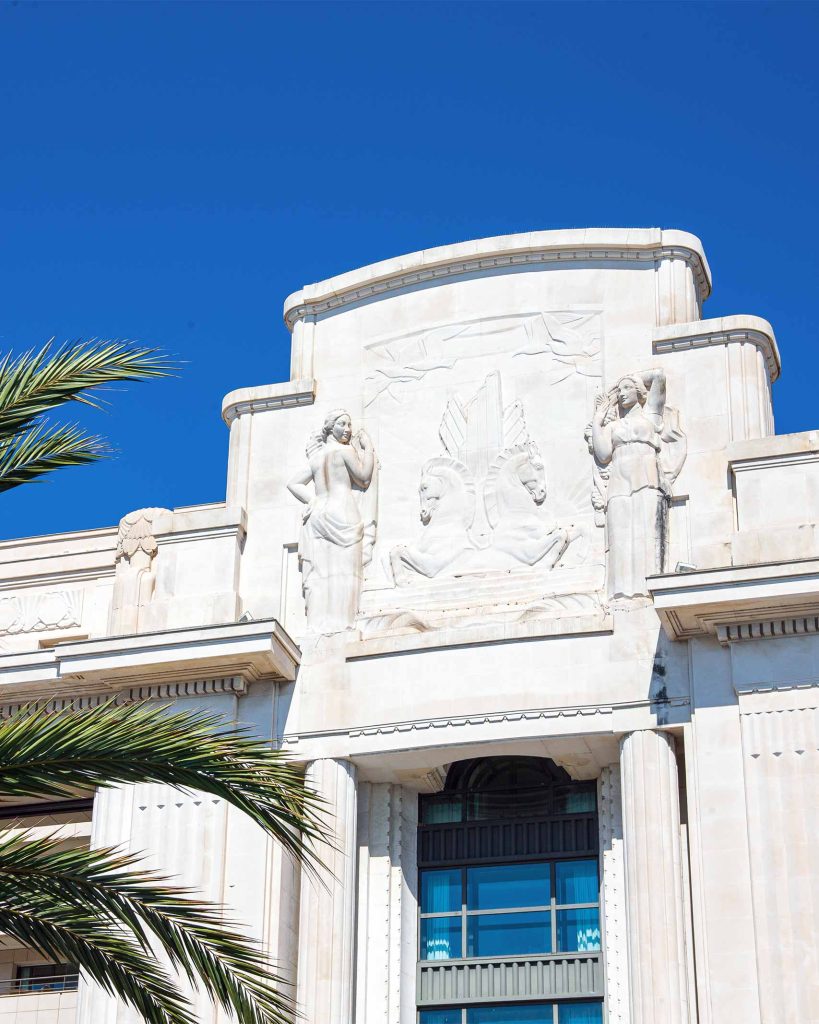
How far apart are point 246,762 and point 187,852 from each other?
9824 millimetres

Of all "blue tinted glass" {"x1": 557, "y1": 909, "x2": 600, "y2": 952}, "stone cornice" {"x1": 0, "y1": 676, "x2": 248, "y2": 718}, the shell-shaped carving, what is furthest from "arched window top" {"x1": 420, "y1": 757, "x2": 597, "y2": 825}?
the shell-shaped carving

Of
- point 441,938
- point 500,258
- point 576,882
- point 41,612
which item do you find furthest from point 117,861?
point 500,258

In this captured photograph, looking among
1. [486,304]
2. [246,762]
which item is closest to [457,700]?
[486,304]

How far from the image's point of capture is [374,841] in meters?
25.5

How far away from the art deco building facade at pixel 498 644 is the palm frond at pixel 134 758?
29.7 feet

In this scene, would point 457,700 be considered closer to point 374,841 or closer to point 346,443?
point 374,841

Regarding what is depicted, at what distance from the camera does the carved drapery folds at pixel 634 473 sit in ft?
82.0

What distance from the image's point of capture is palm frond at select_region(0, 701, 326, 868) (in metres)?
14.7

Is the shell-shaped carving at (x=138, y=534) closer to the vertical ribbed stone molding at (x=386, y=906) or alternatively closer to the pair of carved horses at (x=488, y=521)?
the pair of carved horses at (x=488, y=521)

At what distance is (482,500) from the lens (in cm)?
2664

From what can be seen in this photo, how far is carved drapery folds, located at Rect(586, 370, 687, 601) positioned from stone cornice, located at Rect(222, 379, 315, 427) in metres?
4.85

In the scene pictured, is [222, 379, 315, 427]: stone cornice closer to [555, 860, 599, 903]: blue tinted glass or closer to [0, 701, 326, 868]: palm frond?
[555, 860, 599, 903]: blue tinted glass

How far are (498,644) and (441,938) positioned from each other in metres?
4.40

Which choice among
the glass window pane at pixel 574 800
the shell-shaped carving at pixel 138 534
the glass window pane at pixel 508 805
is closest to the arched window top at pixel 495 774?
the glass window pane at pixel 508 805
